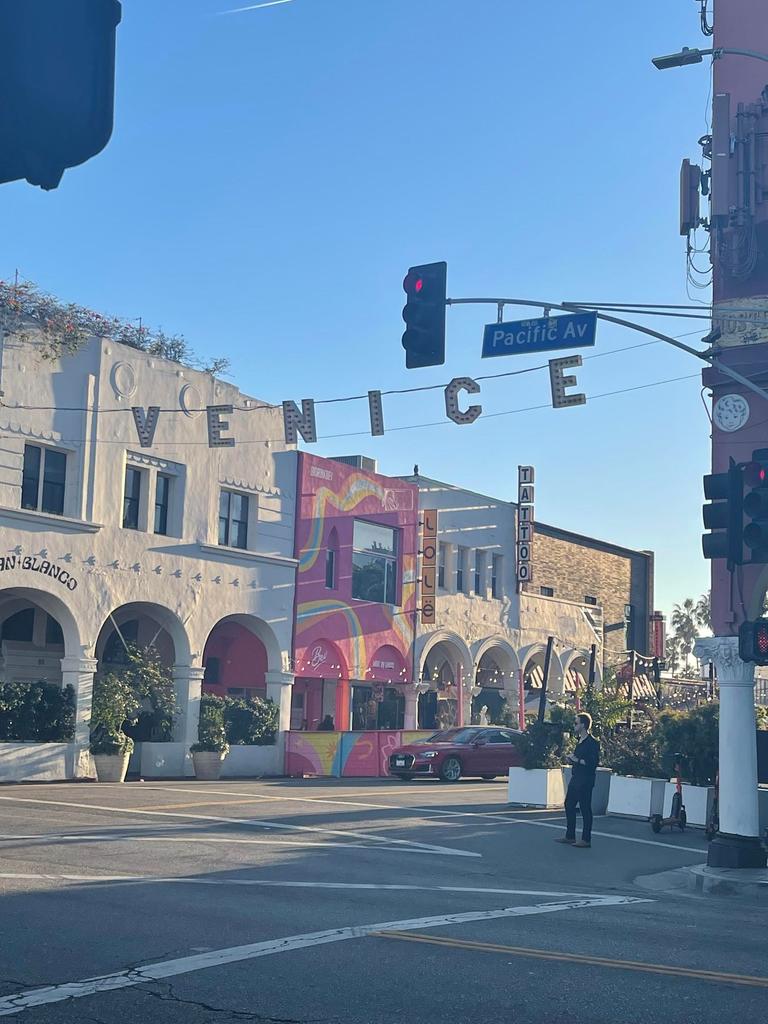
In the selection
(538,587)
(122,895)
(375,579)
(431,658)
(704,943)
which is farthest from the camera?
(538,587)

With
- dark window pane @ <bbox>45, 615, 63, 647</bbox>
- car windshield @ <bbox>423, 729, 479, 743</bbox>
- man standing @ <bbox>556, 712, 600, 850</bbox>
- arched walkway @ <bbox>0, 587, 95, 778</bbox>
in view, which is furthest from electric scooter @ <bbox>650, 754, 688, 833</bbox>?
dark window pane @ <bbox>45, 615, 63, 647</bbox>

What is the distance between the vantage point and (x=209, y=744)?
2944 cm

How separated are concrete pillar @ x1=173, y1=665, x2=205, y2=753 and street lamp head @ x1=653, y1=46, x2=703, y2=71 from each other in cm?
1999

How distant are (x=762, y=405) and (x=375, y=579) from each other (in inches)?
904

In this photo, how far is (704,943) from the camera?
916cm

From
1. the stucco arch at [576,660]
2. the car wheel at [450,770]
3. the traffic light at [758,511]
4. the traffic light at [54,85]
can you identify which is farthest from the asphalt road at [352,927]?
the stucco arch at [576,660]

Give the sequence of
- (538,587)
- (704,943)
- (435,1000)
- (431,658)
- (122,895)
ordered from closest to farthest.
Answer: (435,1000) < (704,943) < (122,895) < (431,658) < (538,587)

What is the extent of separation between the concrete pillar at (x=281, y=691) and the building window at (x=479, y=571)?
11.1 meters

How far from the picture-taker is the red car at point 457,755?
2972 cm

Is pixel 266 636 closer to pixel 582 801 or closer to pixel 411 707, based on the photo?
pixel 411 707

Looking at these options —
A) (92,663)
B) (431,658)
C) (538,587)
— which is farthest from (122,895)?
(538,587)

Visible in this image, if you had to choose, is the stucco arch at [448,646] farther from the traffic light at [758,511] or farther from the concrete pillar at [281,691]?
the traffic light at [758,511]

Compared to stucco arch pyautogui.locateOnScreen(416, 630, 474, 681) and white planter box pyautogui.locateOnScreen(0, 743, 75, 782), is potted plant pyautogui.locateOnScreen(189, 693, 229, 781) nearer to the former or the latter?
white planter box pyautogui.locateOnScreen(0, 743, 75, 782)

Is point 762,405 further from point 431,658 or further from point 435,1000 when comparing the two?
point 431,658
